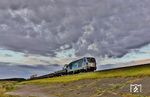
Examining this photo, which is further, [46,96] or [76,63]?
[76,63]

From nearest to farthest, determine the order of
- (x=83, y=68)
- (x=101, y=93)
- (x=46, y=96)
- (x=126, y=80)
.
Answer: (x=101, y=93)
(x=126, y=80)
(x=46, y=96)
(x=83, y=68)

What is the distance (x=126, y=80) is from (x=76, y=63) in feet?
135

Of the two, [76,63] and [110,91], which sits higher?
[76,63]

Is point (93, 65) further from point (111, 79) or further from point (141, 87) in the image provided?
point (141, 87)

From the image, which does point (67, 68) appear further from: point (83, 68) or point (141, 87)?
point (141, 87)

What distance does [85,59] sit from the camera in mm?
67125

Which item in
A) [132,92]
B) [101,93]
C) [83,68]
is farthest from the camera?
[83,68]

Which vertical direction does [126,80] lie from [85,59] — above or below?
below

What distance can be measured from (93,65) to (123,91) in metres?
42.4

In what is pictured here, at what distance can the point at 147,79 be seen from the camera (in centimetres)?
2753

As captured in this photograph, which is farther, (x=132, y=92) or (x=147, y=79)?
(x=147, y=79)

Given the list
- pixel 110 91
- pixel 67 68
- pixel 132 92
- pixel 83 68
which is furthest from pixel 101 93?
pixel 67 68

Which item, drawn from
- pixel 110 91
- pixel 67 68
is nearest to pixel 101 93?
pixel 110 91

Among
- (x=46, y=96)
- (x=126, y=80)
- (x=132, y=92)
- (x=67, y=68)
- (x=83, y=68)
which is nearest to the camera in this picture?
(x=132, y=92)
